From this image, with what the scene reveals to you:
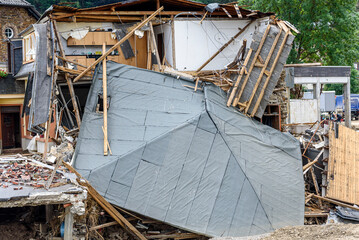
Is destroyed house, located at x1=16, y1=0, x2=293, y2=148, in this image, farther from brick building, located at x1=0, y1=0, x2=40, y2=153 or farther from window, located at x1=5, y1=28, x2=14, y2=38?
window, located at x1=5, y1=28, x2=14, y2=38

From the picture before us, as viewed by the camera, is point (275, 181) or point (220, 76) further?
point (220, 76)

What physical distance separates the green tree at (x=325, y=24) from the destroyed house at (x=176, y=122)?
1537 cm

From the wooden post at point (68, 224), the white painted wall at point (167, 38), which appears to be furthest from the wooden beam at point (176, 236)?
the white painted wall at point (167, 38)

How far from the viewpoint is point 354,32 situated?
3300 centimetres

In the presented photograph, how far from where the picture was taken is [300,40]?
34.2 metres

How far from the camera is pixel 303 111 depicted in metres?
27.4

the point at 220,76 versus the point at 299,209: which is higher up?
the point at 220,76

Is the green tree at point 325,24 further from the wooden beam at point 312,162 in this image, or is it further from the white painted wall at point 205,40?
the wooden beam at point 312,162

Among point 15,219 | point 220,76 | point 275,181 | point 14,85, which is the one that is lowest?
point 15,219

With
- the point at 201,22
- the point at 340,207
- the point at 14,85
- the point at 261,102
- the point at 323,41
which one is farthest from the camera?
the point at 323,41

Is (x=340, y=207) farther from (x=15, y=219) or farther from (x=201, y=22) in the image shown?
(x=15, y=219)

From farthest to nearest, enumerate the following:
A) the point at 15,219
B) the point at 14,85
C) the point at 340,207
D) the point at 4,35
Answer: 1. the point at 4,35
2. the point at 14,85
3. the point at 340,207
4. the point at 15,219

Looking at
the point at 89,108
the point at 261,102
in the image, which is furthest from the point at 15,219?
the point at 261,102

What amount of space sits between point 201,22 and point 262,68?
3.91 m
